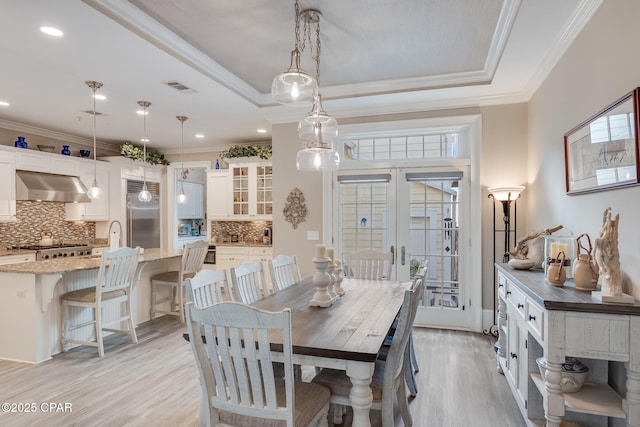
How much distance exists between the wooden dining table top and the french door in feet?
4.60

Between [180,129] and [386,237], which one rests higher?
[180,129]

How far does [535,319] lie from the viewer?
2.13 meters

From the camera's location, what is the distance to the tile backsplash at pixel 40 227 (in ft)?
18.4

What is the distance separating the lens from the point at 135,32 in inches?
111

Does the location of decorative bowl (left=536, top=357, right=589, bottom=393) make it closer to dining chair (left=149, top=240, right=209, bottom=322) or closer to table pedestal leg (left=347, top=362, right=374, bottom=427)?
table pedestal leg (left=347, top=362, right=374, bottom=427)

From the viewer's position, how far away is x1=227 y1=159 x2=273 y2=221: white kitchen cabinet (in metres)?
6.63

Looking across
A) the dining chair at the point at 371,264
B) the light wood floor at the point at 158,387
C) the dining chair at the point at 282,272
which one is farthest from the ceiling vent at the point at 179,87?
the light wood floor at the point at 158,387

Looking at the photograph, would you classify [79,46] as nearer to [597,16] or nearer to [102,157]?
[597,16]

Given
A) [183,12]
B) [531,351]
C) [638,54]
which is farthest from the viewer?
[183,12]

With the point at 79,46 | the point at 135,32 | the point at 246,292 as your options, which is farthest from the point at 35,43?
the point at 246,292

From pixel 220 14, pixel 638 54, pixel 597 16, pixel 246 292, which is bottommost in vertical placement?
pixel 246 292

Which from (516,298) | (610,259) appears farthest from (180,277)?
(610,259)

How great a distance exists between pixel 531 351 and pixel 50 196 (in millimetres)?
6309

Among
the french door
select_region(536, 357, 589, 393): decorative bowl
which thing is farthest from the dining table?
the french door
